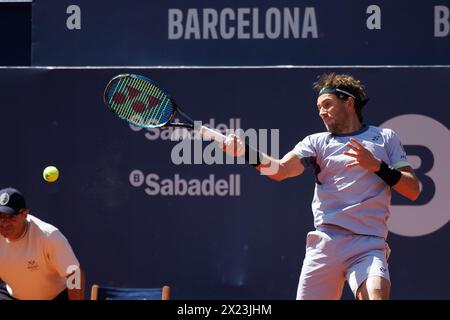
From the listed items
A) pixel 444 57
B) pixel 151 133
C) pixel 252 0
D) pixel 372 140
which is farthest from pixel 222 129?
pixel 372 140

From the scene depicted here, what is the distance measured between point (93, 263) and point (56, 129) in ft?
3.27

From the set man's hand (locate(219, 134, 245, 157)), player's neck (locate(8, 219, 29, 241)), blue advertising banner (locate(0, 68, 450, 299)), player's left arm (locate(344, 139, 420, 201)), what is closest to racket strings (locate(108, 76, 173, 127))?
man's hand (locate(219, 134, 245, 157))

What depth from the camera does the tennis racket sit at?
19.1 ft

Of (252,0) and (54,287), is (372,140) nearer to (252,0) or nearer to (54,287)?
(54,287)

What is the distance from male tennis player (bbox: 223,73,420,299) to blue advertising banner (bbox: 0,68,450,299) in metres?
1.94

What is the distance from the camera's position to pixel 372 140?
5.56 m

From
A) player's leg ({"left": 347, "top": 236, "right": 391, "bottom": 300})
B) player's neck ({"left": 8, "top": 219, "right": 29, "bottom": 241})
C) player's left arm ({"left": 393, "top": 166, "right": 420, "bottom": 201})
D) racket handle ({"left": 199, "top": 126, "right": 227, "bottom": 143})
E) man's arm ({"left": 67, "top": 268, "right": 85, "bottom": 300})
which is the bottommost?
man's arm ({"left": 67, "top": 268, "right": 85, "bottom": 300})

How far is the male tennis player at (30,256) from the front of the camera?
6.12 metres

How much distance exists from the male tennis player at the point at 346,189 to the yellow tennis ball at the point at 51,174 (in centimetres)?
252

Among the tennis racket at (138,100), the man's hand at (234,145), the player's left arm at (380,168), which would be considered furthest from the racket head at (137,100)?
the player's left arm at (380,168)

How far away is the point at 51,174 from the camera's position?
7574 mm

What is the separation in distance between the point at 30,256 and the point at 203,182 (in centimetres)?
180

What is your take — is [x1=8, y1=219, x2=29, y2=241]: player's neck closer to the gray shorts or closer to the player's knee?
the gray shorts

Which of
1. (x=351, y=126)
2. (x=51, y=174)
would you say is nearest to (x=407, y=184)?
(x=351, y=126)
